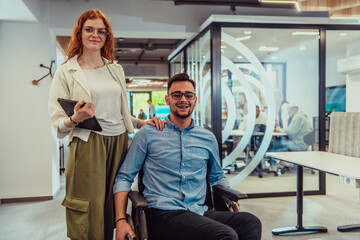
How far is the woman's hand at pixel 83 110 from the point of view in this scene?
4.83 feet

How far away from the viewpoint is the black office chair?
1633 mm

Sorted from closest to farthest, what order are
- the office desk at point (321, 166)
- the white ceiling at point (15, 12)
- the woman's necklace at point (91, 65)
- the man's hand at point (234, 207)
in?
the woman's necklace at point (91, 65)
the man's hand at point (234, 207)
the office desk at point (321, 166)
the white ceiling at point (15, 12)

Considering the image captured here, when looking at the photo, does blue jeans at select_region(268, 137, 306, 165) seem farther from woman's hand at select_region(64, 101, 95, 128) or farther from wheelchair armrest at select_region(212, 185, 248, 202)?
woman's hand at select_region(64, 101, 95, 128)

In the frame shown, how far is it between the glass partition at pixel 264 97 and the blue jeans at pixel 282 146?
14 mm

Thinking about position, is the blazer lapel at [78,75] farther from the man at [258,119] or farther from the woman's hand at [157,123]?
the man at [258,119]

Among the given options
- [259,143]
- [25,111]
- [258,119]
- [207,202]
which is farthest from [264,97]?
[25,111]

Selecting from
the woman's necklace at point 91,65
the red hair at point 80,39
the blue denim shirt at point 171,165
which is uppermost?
the red hair at point 80,39

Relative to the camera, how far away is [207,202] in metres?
2.09

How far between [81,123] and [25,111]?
10.5 feet

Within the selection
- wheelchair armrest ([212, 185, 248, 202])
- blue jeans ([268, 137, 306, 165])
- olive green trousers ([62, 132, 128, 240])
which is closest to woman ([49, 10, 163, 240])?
olive green trousers ([62, 132, 128, 240])

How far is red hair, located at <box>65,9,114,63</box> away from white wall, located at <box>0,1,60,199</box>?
296 centimetres

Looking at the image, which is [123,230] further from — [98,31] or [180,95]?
[98,31]

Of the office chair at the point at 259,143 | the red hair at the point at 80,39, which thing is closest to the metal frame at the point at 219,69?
the office chair at the point at 259,143

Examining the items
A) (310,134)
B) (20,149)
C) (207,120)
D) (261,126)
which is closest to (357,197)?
(310,134)
